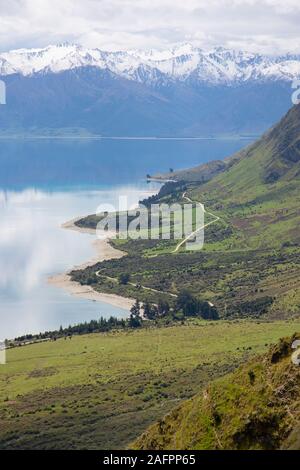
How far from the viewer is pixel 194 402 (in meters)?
62.4

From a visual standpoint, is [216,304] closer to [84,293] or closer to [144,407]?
[84,293]

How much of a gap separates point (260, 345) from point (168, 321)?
30352mm

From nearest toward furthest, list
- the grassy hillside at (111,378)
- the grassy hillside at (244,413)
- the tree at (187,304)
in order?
the grassy hillside at (244,413), the grassy hillside at (111,378), the tree at (187,304)

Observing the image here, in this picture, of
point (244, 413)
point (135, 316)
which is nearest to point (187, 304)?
point (135, 316)

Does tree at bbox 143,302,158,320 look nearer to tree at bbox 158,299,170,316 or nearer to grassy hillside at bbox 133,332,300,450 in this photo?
tree at bbox 158,299,170,316

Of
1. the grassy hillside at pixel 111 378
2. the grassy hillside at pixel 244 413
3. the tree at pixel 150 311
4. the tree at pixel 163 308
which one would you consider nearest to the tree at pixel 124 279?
the tree at pixel 150 311

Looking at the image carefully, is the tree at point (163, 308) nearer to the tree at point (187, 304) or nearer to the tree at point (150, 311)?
the tree at point (150, 311)

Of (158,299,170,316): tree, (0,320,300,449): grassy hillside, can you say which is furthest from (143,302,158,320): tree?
(0,320,300,449): grassy hillside

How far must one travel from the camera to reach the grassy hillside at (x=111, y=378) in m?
88.4

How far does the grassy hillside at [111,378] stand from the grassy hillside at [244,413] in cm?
2118

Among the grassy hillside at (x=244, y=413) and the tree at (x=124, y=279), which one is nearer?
the grassy hillside at (x=244, y=413)

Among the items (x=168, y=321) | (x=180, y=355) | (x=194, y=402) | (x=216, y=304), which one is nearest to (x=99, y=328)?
(x=168, y=321)

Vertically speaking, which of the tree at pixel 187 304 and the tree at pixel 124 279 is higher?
the tree at pixel 124 279
